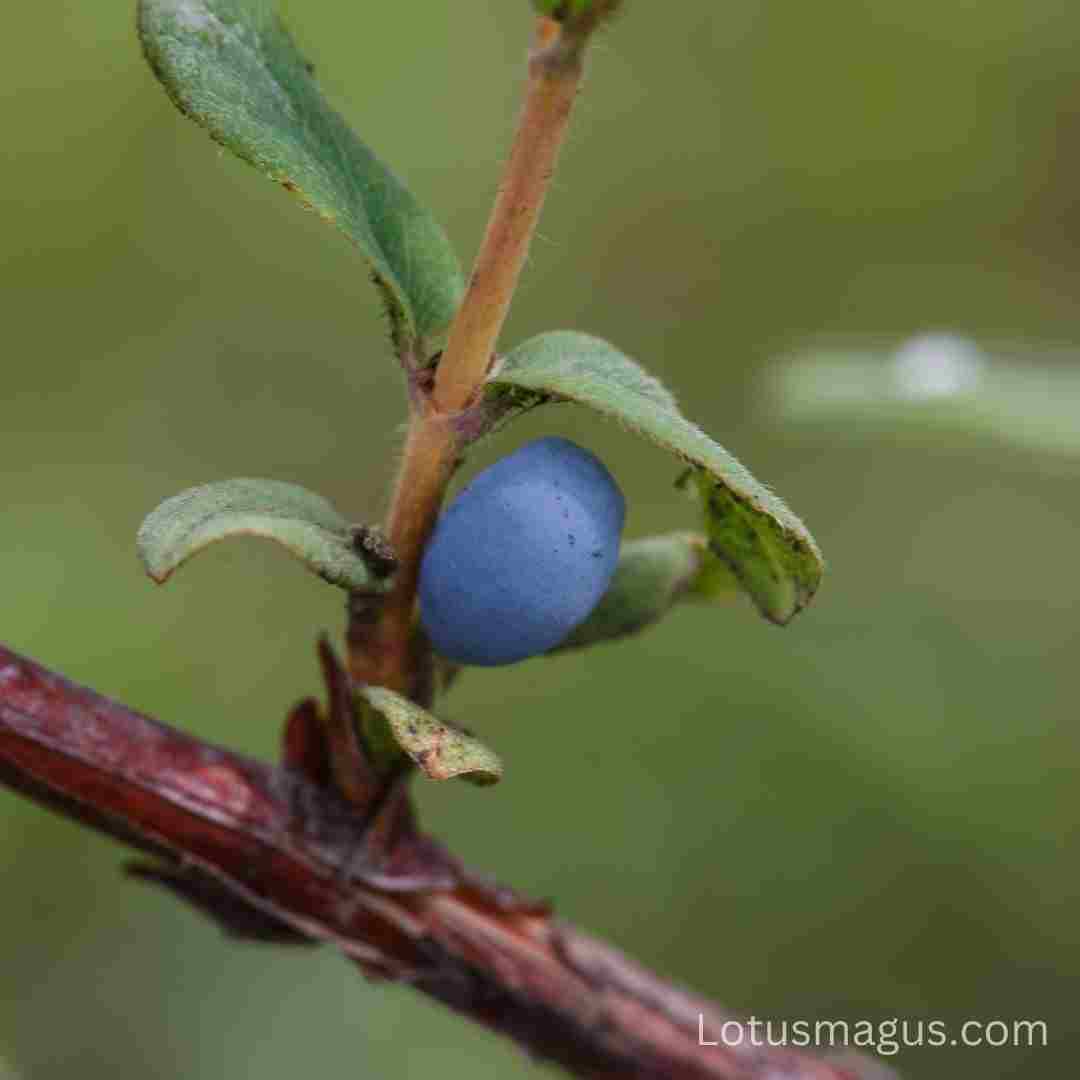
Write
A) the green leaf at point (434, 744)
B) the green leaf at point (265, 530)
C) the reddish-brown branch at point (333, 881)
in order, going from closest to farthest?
the green leaf at point (265, 530) → the green leaf at point (434, 744) → the reddish-brown branch at point (333, 881)

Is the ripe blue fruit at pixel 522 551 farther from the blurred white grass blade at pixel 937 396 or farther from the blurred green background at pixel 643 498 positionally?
the blurred green background at pixel 643 498

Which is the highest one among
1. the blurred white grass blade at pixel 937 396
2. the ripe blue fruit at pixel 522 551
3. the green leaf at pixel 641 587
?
the blurred white grass blade at pixel 937 396

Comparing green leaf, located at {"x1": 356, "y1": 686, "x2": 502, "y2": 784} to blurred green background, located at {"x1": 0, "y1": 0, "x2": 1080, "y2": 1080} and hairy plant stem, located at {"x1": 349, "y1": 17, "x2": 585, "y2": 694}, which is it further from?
blurred green background, located at {"x1": 0, "y1": 0, "x2": 1080, "y2": 1080}

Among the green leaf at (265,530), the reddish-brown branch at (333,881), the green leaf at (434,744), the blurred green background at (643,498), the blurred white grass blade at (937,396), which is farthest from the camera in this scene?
the blurred green background at (643,498)

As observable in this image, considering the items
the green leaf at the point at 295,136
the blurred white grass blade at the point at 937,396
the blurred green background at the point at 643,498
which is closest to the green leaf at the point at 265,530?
the green leaf at the point at 295,136

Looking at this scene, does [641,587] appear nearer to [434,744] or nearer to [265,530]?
[434,744]

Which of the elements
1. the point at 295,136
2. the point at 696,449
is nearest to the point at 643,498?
the point at 295,136

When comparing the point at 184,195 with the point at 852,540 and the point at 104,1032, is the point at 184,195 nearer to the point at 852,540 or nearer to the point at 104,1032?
the point at 852,540

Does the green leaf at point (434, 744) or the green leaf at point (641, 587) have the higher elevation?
the green leaf at point (641, 587)
